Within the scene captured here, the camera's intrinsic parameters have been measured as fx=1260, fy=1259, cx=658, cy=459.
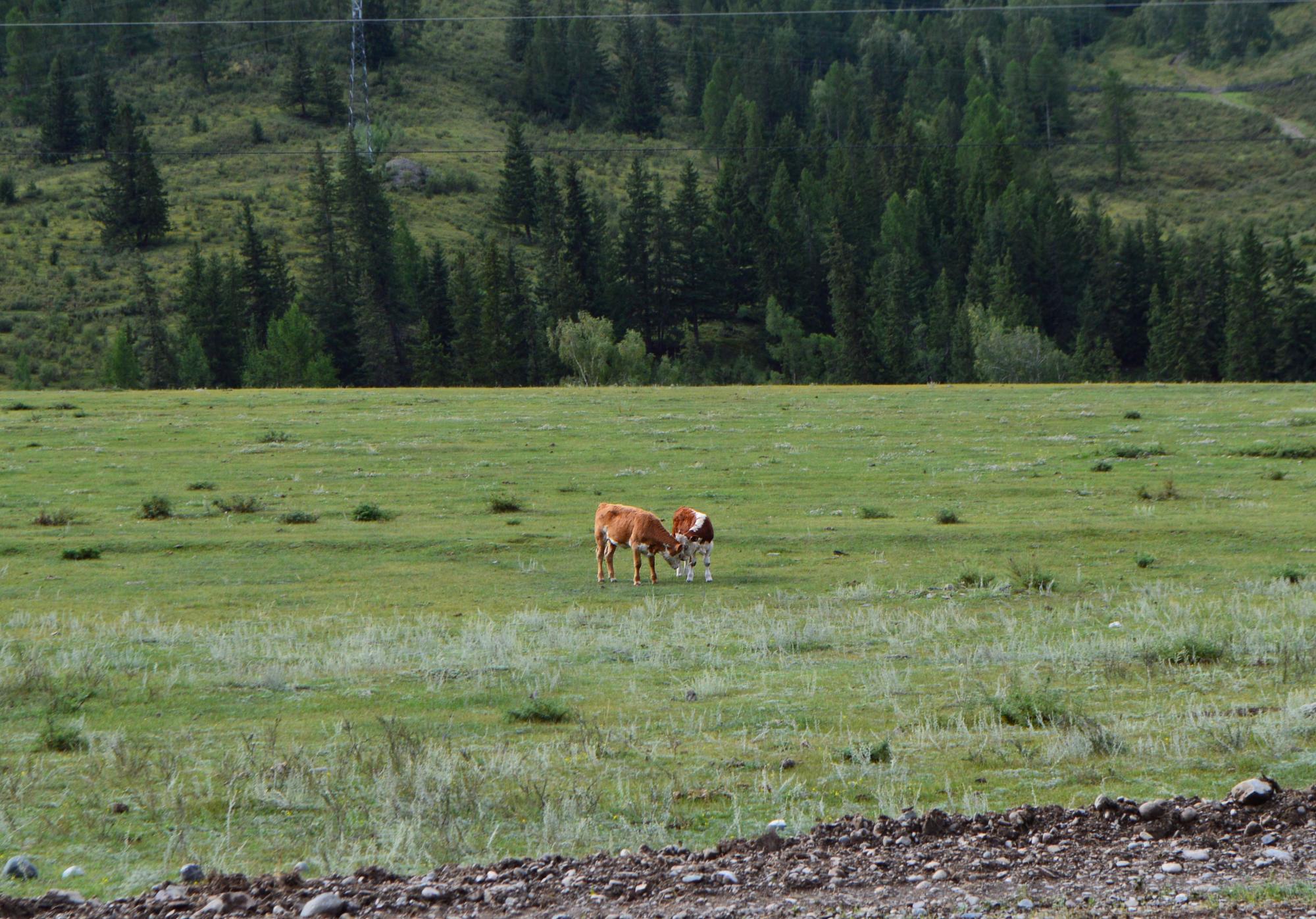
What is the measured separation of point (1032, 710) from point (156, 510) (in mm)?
26517

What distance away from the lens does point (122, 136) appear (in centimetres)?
13212

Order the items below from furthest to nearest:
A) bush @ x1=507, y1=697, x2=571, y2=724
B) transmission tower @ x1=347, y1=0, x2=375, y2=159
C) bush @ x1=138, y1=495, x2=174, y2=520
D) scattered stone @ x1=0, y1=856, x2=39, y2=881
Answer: transmission tower @ x1=347, y1=0, x2=375, y2=159 < bush @ x1=138, y1=495, x2=174, y2=520 < bush @ x1=507, y1=697, x2=571, y2=724 < scattered stone @ x1=0, y1=856, x2=39, y2=881

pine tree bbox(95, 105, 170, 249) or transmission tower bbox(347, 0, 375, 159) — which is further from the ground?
transmission tower bbox(347, 0, 375, 159)

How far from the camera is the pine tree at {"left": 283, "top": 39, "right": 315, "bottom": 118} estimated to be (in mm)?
168500

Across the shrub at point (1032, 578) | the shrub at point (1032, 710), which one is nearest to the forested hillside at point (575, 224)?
the shrub at point (1032, 578)

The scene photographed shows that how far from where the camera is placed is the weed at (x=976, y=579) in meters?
23.1

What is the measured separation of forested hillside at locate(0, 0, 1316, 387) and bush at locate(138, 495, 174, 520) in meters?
57.8

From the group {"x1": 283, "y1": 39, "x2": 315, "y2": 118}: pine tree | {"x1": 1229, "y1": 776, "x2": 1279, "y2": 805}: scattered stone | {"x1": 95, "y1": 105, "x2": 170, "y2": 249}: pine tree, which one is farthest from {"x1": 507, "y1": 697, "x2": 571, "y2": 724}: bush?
{"x1": 283, "y1": 39, "x2": 315, "y2": 118}: pine tree

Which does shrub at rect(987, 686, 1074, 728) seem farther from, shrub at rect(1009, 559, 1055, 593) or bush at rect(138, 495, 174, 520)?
bush at rect(138, 495, 174, 520)

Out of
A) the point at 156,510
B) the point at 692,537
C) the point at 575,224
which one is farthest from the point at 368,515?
the point at 575,224

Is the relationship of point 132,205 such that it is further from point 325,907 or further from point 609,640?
point 325,907

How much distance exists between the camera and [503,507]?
34062 mm

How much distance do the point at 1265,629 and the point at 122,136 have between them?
13677cm

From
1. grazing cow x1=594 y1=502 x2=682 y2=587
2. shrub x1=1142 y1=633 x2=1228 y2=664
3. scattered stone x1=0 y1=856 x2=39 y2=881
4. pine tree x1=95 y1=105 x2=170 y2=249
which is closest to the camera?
scattered stone x1=0 y1=856 x2=39 y2=881
